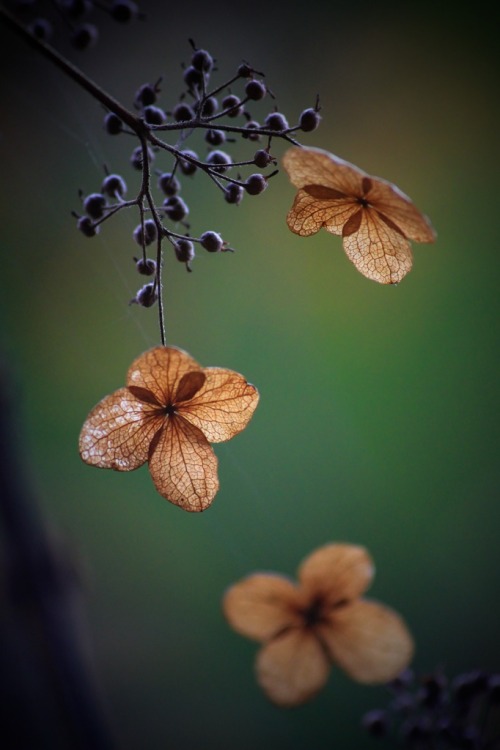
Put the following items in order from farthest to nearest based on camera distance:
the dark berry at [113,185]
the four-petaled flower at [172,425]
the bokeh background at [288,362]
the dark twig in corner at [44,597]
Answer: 1. the bokeh background at [288,362]
2. the dark berry at [113,185]
3. the four-petaled flower at [172,425]
4. the dark twig in corner at [44,597]

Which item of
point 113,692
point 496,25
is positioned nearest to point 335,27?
point 496,25

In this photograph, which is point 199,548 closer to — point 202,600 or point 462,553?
point 202,600

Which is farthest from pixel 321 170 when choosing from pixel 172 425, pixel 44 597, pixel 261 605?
pixel 261 605

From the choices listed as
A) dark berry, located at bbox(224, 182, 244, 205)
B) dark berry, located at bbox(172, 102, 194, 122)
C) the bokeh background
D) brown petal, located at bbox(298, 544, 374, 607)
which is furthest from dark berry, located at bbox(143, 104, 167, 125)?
the bokeh background

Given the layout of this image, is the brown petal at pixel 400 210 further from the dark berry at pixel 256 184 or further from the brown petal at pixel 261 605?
the brown petal at pixel 261 605

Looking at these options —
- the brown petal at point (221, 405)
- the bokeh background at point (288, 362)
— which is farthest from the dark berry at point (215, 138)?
the bokeh background at point (288, 362)

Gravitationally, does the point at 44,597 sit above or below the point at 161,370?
below

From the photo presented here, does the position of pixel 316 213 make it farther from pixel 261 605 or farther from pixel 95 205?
pixel 261 605

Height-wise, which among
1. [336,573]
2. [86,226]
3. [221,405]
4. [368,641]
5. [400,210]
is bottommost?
[368,641]
